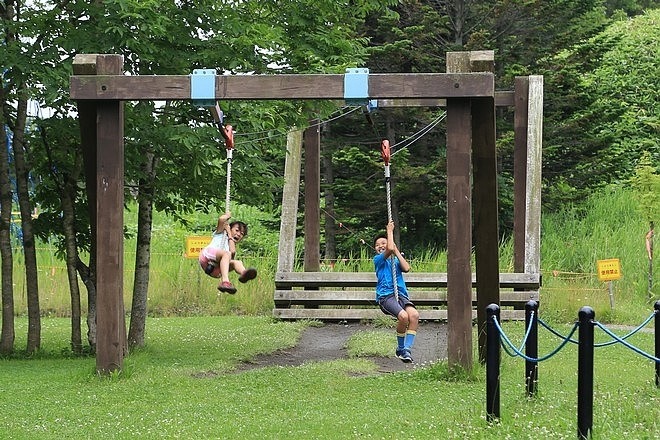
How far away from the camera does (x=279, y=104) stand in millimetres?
14836

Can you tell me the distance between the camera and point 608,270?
19219mm

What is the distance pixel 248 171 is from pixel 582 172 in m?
13.7

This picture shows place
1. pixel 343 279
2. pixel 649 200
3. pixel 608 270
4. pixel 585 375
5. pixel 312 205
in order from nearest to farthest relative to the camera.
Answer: pixel 585 375
pixel 608 270
pixel 343 279
pixel 312 205
pixel 649 200

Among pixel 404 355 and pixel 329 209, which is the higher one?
pixel 329 209

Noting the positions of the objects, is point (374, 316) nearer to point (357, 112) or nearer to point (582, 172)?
point (357, 112)

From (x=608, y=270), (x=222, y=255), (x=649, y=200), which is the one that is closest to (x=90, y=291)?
(x=222, y=255)

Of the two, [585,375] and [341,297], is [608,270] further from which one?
[585,375]

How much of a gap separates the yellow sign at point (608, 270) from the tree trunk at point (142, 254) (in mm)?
8373

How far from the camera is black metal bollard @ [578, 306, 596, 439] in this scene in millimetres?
7160

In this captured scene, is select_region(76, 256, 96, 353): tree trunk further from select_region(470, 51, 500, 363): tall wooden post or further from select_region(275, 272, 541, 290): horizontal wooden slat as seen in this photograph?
select_region(470, 51, 500, 363): tall wooden post

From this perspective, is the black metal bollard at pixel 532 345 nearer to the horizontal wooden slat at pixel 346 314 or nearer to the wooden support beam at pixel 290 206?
the horizontal wooden slat at pixel 346 314

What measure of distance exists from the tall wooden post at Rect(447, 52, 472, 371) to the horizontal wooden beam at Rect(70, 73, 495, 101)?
0.28m

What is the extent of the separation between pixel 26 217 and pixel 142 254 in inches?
68.7

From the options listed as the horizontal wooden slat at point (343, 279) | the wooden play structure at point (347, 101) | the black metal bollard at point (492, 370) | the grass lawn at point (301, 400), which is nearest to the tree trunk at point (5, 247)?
the grass lawn at point (301, 400)
